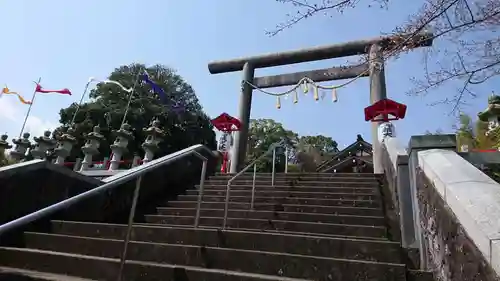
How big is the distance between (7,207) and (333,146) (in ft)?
145

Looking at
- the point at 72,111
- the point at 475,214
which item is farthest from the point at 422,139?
the point at 72,111

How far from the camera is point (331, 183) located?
6.34 m

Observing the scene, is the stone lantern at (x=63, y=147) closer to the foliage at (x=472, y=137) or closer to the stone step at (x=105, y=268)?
the stone step at (x=105, y=268)

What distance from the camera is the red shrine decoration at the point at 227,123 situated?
38.7ft

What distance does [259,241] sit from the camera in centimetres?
332

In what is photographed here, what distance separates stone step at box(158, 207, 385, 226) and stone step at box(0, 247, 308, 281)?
6.89 feet

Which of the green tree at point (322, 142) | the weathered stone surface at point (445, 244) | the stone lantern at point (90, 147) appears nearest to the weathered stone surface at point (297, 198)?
the weathered stone surface at point (445, 244)

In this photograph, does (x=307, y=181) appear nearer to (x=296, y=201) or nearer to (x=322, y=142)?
(x=296, y=201)

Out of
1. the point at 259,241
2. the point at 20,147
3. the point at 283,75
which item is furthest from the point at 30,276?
the point at 283,75

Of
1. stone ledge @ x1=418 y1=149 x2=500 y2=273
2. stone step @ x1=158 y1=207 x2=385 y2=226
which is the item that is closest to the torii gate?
stone step @ x1=158 y1=207 x2=385 y2=226

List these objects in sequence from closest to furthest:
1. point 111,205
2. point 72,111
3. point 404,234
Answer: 1. point 404,234
2. point 111,205
3. point 72,111

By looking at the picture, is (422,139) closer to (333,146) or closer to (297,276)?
(297,276)

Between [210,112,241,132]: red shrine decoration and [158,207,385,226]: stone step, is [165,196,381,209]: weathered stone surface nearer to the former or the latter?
[158,207,385,226]: stone step

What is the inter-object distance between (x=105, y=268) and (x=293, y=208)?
2.93 meters
